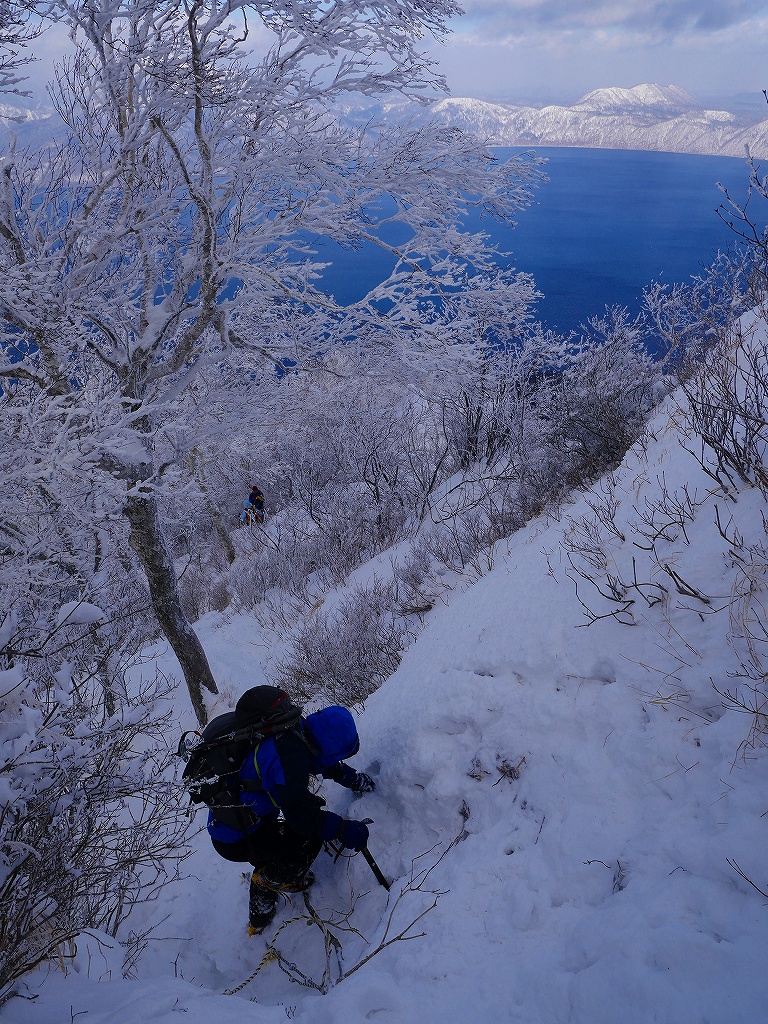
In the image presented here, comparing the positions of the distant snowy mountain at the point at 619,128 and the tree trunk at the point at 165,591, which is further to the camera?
the distant snowy mountain at the point at 619,128

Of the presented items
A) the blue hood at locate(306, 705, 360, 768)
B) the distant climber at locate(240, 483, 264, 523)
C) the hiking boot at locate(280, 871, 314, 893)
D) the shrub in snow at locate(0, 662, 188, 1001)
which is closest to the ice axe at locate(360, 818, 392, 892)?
the hiking boot at locate(280, 871, 314, 893)

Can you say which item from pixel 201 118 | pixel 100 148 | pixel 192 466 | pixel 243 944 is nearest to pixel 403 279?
pixel 201 118

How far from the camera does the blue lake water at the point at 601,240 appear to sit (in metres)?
42.7

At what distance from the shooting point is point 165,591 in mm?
6090

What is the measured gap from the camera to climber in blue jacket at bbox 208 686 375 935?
2770 mm

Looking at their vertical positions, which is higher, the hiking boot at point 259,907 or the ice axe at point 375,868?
the ice axe at point 375,868

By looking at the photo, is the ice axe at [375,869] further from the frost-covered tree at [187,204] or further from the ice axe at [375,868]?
the frost-covered tree at [187,204]

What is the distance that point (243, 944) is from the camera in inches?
122

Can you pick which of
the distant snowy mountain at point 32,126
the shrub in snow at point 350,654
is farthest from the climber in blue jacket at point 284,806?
the distant snowy mountain at point 32,126

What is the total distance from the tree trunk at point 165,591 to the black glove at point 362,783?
11.7ft

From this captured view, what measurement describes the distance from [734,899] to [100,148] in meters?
6.31

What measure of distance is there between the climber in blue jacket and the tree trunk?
343 cm

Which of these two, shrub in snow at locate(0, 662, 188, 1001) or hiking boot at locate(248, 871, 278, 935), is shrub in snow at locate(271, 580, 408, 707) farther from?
shrub in snow at locate(0, 662, 188, 1001)

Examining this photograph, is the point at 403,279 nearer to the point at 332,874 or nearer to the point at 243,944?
the point at 332,874
